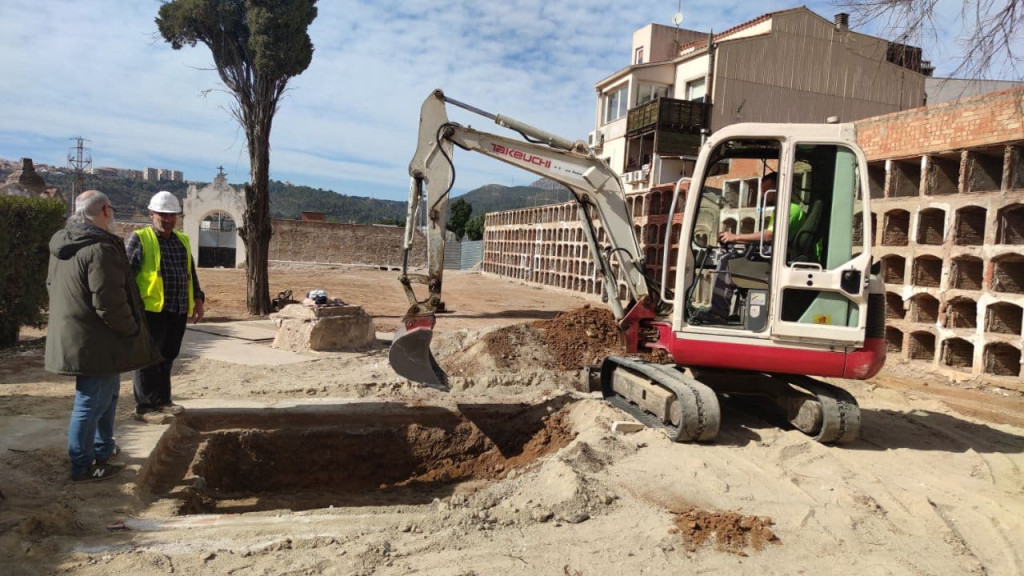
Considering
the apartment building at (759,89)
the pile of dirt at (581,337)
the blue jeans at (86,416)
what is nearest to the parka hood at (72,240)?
the blue jeans at (86,416)

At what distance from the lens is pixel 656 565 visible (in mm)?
2949

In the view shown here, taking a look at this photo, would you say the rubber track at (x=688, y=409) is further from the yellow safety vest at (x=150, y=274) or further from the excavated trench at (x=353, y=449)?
the yellow safety vest at (x=150, y=274)

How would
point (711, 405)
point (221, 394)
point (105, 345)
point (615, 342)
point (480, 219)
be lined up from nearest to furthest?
point (105, 345), point (711, 405), point (221, 394), point (615, 342), point (480, 219)

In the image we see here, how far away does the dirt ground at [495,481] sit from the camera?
9.91ft

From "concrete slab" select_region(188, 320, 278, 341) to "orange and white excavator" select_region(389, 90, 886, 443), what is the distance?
15.9ft

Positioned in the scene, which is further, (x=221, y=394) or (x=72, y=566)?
(x=221, y=394)

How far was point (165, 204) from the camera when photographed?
469 cm

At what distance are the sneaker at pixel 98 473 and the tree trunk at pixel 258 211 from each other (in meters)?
8.16

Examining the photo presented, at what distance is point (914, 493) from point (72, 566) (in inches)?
180

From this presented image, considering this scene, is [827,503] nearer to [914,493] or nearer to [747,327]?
[914,493]

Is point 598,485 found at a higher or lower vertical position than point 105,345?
lower

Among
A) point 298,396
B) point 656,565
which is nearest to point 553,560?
point 656,565

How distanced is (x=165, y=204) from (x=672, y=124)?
70.6 ft

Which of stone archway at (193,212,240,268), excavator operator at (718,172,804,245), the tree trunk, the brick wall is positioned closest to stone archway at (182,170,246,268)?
stone archway at (193,212,240,268)
